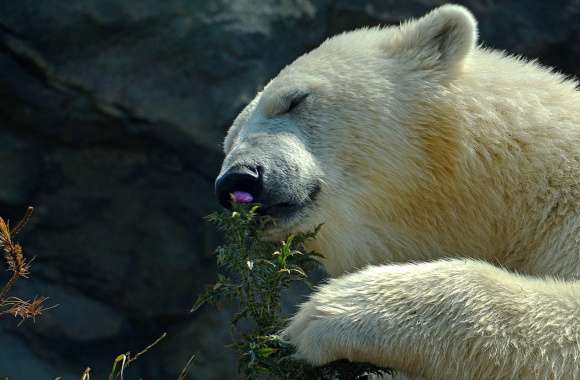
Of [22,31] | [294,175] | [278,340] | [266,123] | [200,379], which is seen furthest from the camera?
[200,379]

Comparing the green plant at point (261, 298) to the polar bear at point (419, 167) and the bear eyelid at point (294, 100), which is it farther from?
the bear eyelid at point (294, 100)

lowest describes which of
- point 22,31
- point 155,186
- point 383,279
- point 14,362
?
point 14,362

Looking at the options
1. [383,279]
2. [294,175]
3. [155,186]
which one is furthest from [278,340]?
[155,186]

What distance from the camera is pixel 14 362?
16.9 feet

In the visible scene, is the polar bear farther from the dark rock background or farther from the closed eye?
the dark rock background

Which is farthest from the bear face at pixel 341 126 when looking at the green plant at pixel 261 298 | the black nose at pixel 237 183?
the green plant at pixel 261 298

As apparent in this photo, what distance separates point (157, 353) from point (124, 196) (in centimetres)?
93

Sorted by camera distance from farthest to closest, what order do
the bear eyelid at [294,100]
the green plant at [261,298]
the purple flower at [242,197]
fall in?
1. the bear eyelid at [294,100]
2. the purple flower at [242,197]
3. the green plant at [261,298]

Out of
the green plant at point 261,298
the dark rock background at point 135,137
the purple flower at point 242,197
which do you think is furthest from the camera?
the dark rock background at point 135,137

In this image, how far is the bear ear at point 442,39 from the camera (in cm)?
256

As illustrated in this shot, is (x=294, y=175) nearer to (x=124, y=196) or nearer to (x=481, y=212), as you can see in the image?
(x=481, y=212)

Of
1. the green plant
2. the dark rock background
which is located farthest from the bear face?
the dark rock background

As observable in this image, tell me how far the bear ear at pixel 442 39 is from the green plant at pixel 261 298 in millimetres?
697

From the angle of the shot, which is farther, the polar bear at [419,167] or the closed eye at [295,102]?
the closed eye at [295,102]
